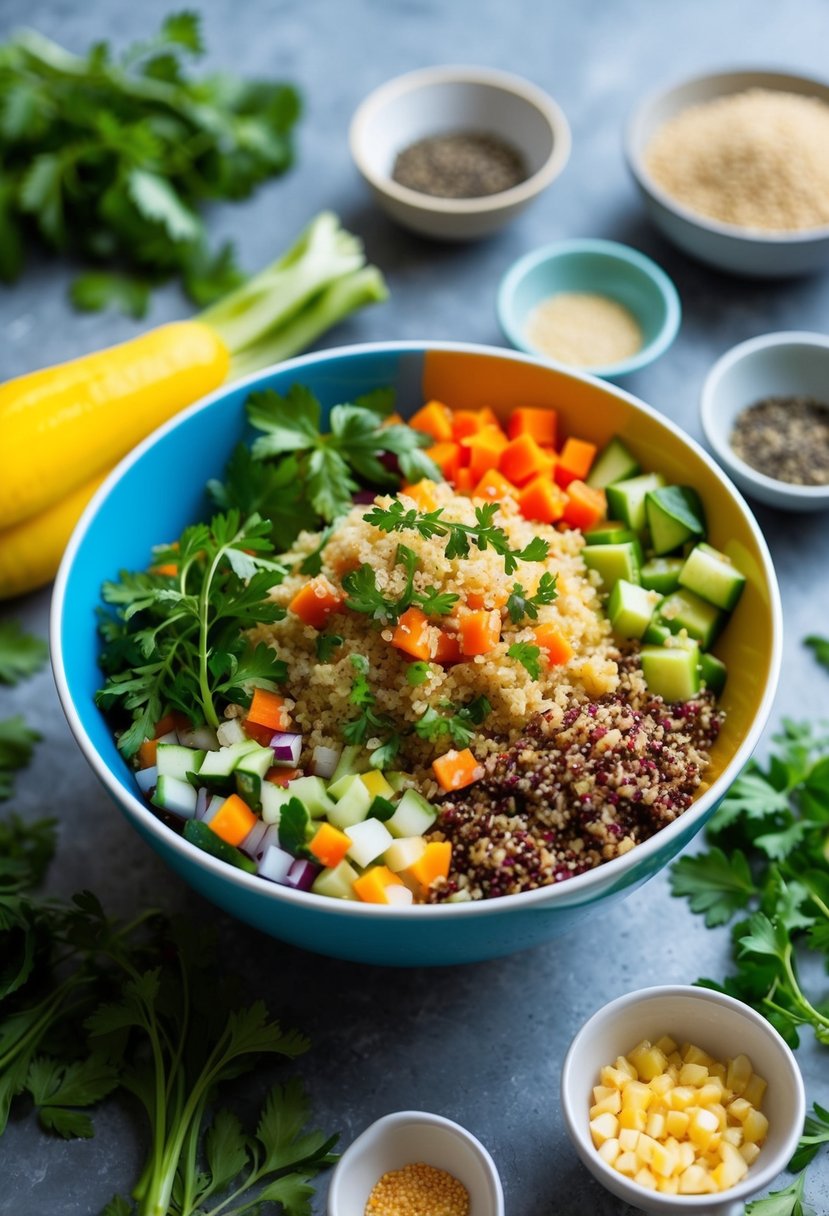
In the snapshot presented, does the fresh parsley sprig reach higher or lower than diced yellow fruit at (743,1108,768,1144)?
higher

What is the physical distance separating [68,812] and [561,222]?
91.9 inches

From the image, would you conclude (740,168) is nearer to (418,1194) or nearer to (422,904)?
(422,904)

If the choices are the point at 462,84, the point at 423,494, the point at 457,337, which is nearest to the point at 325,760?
the point at 423,494

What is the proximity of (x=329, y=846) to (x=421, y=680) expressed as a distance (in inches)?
12.8

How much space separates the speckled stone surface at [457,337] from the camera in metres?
2.14

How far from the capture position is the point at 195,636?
7.55ft

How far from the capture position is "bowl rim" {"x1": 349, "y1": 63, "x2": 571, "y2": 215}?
3395mm

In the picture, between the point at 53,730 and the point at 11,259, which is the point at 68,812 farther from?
the point at 11,259

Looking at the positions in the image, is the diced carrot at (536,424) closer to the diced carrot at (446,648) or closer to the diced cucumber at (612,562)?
the diced cucumber at (612,562)

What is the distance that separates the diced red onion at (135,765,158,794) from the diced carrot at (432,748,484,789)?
518 mm

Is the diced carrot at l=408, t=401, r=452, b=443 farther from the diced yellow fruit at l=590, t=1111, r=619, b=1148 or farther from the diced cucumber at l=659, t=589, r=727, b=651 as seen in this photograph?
the diced yellow fruit at l=590, t=1111, r=619, b=1148

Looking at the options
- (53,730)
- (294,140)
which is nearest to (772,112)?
(294,140)

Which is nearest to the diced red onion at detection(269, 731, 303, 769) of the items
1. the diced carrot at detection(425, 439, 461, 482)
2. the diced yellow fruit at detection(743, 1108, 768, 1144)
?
the diced carrot at detection(425, 439, 461, 482)

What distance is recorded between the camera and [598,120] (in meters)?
3.88
